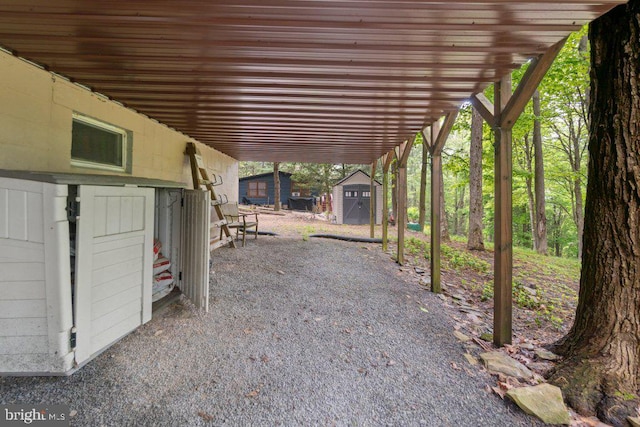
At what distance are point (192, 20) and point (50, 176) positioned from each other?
138 centimetres

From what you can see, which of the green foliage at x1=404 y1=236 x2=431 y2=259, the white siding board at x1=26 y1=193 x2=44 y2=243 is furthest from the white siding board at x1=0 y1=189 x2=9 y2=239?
the green foliage at x1=404 y1=236 x2=431 y2=259

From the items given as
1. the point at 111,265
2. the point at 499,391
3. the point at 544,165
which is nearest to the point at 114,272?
the point at 111,265

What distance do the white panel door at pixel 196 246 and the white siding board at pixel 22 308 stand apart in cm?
153

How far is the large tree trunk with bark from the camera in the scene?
1.94 meters

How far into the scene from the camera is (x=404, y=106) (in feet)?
12.0

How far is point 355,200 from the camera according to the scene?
14.1 meters

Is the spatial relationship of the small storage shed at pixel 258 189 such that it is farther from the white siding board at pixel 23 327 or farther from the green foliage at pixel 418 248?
the white siding board at pixel 23 327

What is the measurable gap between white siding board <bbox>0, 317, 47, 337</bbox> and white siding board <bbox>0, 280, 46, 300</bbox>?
79mm

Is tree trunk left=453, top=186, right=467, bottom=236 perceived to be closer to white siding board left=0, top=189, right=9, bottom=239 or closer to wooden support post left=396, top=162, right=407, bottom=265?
wooden support post left=396, top=162, right=407, bottom=265

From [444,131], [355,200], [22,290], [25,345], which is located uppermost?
[444,131]

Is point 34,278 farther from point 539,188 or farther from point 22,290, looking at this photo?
point 539,188

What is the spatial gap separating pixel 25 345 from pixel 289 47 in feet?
9.18

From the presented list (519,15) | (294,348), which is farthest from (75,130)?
(519,15)

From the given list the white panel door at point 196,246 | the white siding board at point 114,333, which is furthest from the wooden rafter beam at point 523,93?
the white siding board at point 114,333
